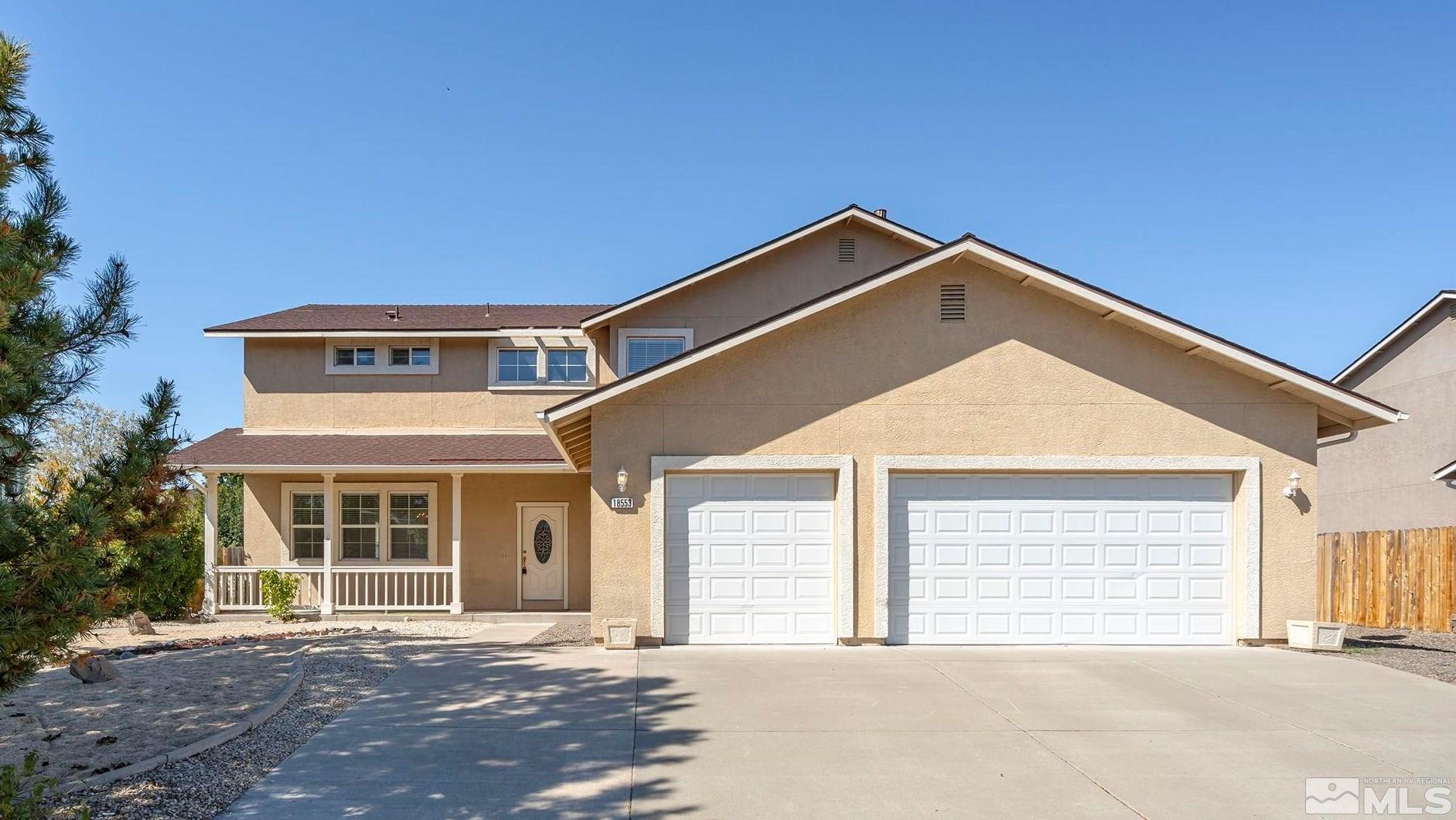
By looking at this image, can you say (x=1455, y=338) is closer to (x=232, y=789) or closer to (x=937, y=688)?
(x=937, y=688)

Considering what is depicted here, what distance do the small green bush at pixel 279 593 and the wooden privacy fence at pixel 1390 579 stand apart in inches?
783

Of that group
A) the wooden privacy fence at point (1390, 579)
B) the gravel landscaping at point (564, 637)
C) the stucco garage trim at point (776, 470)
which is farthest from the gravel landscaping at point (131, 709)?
the wooden privacy fence at point (1390, 579)

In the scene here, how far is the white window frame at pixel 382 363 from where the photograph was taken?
19.8 metres

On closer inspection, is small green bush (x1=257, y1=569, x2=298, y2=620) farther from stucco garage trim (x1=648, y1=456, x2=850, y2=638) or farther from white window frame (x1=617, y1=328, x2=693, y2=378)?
stucco garage trim (x1=648, y1=456, x2=850, y2=638)

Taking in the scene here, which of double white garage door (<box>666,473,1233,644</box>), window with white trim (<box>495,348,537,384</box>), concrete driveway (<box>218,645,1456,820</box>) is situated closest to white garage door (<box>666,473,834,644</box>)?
double white garage door (<box>666,473,1233,644</box>)

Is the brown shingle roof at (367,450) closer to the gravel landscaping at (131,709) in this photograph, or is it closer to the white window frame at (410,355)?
Result: the white window frame at (410,355)

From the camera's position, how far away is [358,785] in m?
6.91

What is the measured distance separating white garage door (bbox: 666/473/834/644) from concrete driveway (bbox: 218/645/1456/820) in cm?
87

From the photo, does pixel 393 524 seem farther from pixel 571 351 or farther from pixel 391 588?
pixel 571 351

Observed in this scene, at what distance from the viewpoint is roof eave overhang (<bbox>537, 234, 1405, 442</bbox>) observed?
12305mm

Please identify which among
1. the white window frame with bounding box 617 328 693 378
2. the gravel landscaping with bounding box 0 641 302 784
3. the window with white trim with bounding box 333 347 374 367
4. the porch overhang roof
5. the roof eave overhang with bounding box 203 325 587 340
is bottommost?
the gravel landscaping with bounding box 0 641 302 784

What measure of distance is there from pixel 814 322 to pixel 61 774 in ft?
30.5

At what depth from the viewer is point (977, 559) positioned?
41.7ft

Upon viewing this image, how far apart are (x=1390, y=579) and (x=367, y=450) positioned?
19311 millimetres
